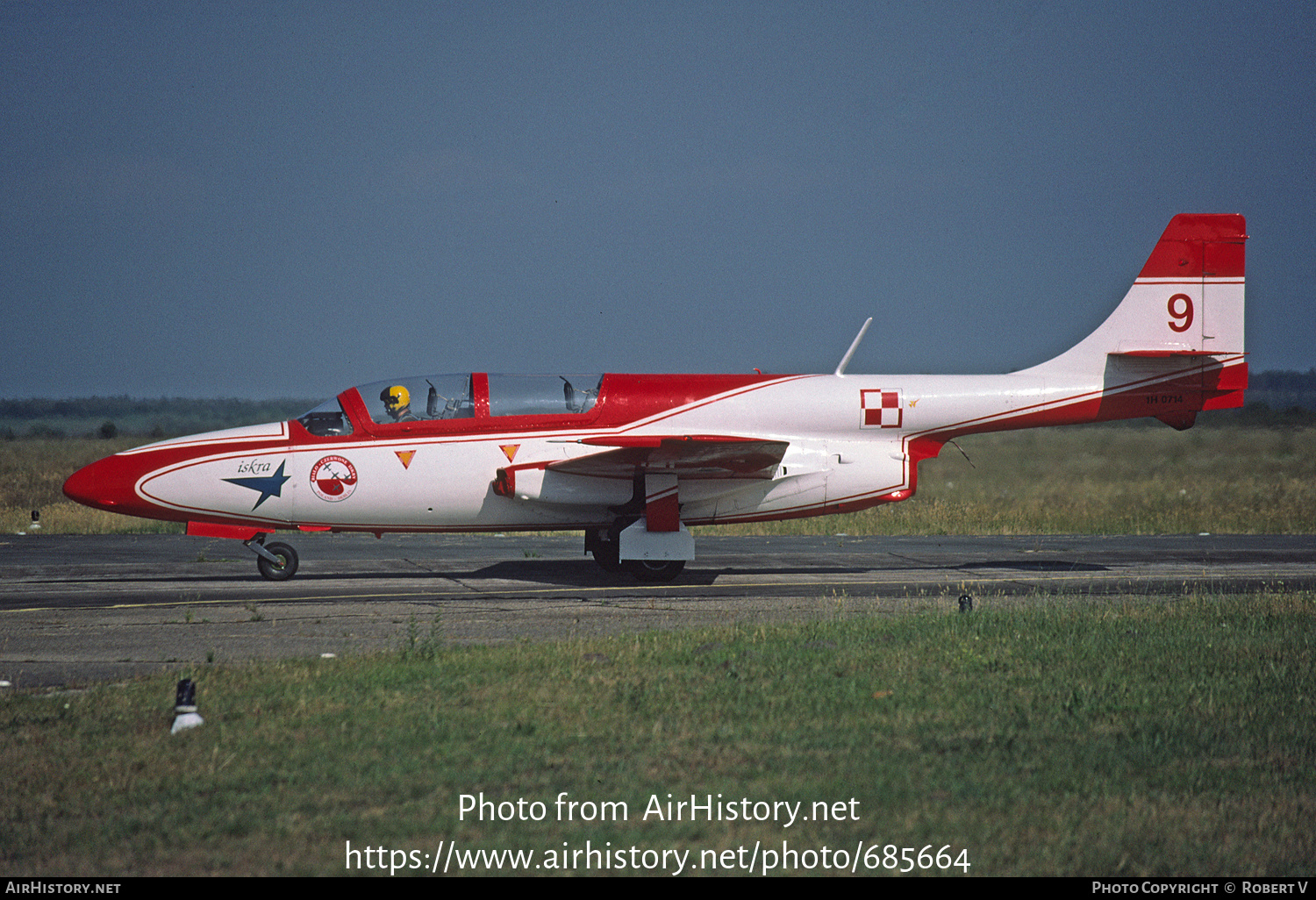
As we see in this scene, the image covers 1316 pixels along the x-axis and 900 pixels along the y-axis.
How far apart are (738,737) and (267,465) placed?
10008mm

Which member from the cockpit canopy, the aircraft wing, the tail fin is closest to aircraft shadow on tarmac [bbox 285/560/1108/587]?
the aircraft wing

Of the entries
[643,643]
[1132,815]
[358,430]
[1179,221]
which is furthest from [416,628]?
[1179,221]

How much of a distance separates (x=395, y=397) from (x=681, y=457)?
404 cm

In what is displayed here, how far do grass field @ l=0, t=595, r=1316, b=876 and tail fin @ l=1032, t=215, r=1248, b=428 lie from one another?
7131mm

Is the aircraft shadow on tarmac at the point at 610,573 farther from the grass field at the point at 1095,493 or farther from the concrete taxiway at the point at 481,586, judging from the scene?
the grass field at the point at 1095,493

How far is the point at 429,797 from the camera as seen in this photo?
5535 mm

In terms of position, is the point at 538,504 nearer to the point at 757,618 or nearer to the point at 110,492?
the point at 757,618

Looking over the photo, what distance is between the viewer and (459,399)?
49.7ft

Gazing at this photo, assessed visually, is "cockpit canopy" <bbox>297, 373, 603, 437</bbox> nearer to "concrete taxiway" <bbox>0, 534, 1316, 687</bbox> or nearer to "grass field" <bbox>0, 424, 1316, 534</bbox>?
"concrete taxiway" <bbox>0, 534, 1316, 687</bbox>

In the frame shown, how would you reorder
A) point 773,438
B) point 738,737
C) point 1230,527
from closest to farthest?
point 738,737, point 773,438, point 1230,527

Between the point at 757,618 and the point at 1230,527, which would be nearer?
the point at 757,618

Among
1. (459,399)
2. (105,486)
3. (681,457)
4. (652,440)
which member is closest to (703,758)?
(652,440)

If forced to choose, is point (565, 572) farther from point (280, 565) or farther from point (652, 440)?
point (280, 565)

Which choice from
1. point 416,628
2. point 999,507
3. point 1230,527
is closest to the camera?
point 416,628
